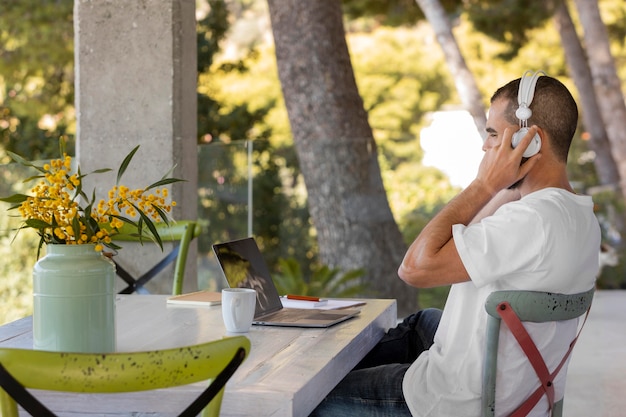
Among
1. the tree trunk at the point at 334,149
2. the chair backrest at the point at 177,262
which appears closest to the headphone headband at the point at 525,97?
the chair backrest at the point at 177,262

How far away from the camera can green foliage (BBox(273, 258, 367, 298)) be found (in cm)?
632

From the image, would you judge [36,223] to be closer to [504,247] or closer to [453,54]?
[504,247]

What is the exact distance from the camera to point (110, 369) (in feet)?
4.52

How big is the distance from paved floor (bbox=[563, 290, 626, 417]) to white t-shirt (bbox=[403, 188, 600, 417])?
220cm

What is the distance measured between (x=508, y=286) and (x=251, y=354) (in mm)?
547

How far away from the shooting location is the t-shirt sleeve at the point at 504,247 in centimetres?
198

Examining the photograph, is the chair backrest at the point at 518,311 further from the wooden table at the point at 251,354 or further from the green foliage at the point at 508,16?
the green foliage at the point at 508,16

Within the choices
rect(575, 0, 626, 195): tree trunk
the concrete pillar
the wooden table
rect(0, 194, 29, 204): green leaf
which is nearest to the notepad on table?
the wooden table

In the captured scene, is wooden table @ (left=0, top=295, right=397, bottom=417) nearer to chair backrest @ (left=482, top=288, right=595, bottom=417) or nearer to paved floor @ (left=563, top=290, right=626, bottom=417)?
chair backrest @ (left=482, top=288, right=595, bottom=417)

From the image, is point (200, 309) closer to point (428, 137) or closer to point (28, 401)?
point (28, 401)

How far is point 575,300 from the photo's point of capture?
6.63 feet

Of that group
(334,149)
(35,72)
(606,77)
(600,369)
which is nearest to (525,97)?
(600,369)

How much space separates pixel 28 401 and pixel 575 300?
1.12 meters

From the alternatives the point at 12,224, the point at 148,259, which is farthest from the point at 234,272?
the point at 12,224
